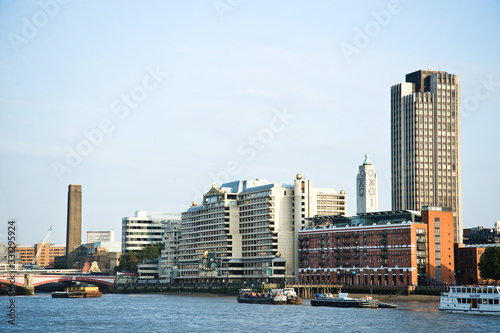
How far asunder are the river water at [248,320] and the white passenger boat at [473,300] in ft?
10.4

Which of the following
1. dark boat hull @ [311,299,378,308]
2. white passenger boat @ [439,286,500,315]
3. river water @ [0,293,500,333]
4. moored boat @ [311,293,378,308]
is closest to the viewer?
river water @ [0,293,500,333]

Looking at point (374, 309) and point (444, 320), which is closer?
point (444, 320)

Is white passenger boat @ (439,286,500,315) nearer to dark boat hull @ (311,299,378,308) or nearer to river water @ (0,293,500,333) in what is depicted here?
river water @ (0,293,500,333)

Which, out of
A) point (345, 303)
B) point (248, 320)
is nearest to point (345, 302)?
point (345, 303)

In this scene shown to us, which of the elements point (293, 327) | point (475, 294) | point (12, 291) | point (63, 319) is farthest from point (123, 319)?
point (475, 294)

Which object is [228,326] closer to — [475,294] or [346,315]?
[346,315]

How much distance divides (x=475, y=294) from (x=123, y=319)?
2674 inches

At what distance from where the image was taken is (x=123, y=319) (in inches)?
6004

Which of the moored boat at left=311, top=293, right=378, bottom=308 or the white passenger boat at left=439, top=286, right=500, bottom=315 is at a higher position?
the white passenger boat at left=439, top=286, right=500, bottom=315

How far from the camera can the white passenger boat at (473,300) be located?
150375 mm

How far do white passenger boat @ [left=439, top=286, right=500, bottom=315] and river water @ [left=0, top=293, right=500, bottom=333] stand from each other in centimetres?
318

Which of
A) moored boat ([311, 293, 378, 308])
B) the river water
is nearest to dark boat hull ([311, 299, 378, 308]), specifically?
moored boat ([311, 293, 378, 308])

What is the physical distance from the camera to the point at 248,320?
479ft

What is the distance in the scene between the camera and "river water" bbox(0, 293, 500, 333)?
129m
